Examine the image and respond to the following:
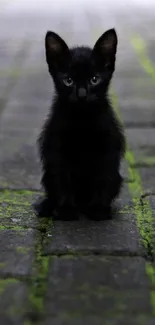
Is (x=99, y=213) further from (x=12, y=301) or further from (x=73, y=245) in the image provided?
(x=12, y=301)

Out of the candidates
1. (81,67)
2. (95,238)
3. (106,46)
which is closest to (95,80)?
(81,67)

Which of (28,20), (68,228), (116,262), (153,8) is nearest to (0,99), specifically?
(68,228)

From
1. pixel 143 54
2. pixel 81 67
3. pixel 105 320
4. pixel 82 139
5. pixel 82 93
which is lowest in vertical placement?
pixel 105 320

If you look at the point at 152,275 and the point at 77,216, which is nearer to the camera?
the point at 152,275

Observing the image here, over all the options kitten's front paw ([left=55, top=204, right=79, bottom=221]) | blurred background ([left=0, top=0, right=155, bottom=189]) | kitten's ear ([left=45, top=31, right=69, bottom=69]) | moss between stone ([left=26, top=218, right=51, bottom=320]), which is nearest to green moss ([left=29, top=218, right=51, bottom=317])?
moss between stone ([left=26, top=218, right=51, bottom=320])

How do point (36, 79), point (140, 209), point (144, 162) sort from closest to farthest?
point (140, 209)
point (144, 162)
point (36, 79)

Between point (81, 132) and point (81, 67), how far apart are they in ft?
1.17

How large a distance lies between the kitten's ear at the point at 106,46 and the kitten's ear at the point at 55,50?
7.0 inches

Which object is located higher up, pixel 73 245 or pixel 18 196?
pixel 18 196

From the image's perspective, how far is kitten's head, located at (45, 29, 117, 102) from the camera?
11.0 ft

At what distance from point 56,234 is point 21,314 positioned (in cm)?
90

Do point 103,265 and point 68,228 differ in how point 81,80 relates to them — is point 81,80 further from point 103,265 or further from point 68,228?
point 103,265

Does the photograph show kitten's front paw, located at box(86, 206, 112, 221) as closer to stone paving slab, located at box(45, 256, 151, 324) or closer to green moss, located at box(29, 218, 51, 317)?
green moss, located at box(29, 218, 51, 317)

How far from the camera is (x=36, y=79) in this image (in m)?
8.20
